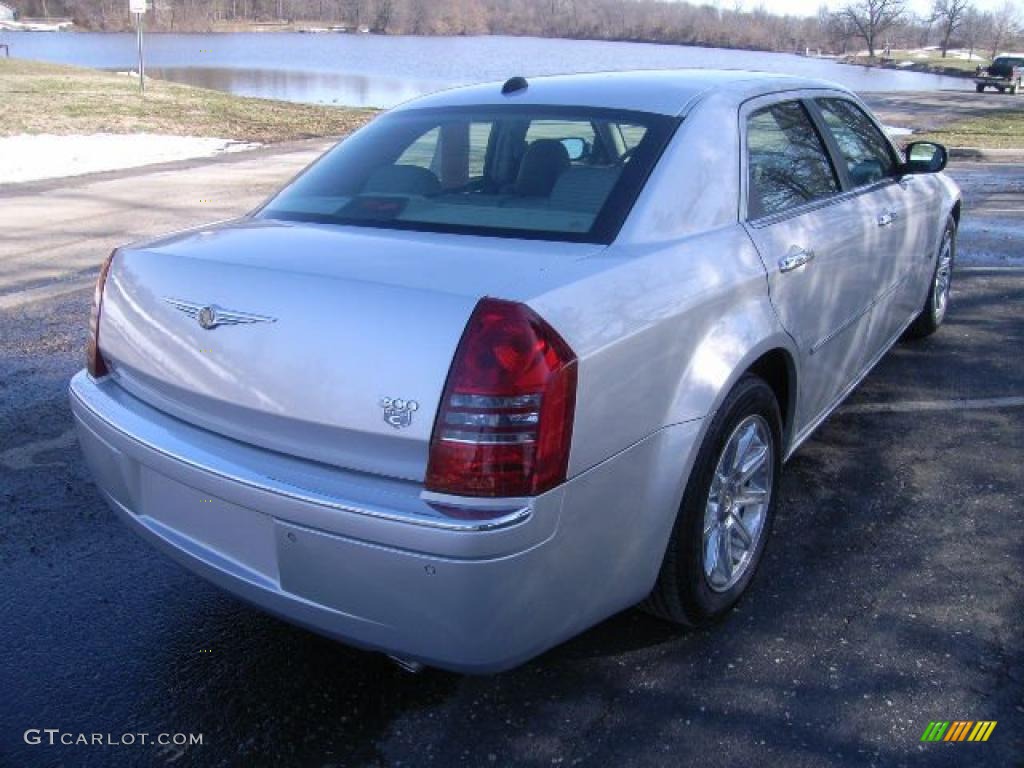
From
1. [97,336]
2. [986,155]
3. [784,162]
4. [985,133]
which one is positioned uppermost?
[784,162]

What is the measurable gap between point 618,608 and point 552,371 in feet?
2.47

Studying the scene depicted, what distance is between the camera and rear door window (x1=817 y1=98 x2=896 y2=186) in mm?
4043

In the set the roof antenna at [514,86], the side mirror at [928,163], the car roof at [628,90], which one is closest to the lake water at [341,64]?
the side mirror at [928,163]

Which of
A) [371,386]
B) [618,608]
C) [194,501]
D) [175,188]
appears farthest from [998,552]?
[175,188]

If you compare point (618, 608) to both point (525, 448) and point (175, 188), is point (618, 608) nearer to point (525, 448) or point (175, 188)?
point (525, 448)

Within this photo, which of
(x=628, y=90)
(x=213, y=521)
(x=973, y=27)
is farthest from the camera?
(x=973, y=27)

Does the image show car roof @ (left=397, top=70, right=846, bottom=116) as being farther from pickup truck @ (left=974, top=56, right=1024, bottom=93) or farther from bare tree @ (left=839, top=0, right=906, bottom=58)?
bare tree @ (left=839, top=0, right=906, bottom=58)

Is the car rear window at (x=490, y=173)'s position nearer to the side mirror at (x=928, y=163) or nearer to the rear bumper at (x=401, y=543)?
the rear bumper at (x=401, y=543)

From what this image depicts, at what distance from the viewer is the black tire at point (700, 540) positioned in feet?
8.68

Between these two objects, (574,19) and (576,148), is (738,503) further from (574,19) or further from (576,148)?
(574,19)

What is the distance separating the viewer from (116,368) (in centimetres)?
281

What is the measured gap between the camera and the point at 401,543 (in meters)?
2.09

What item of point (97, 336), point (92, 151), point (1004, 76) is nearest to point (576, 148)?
point (97, 336)

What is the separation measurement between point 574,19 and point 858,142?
85620 millimetres
